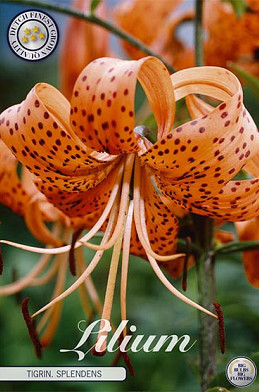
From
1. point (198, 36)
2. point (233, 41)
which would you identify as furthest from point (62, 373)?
point (233, 41)

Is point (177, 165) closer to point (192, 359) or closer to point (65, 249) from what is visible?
point (65, 249)

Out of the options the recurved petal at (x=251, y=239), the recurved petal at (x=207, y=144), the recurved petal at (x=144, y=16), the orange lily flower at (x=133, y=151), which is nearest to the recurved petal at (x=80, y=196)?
the orange lily flower at (x=133, y=151)

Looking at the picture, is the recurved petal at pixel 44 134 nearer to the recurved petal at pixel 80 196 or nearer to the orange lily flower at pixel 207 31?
the recurved petal at pixel 80 196

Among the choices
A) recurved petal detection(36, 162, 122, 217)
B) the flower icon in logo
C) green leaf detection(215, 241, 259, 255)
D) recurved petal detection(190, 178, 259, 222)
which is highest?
the flower icon in logo

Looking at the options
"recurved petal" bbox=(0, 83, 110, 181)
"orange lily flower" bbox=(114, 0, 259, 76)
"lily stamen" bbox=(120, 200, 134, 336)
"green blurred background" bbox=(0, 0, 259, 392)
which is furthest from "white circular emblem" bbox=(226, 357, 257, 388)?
"orange lily flower" bbox=(114, 0, 259, 76)

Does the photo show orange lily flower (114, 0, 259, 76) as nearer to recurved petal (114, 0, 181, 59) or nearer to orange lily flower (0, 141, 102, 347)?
recurved petal (114, 0, 181, 59)

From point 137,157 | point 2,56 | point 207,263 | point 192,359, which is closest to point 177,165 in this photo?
point 137,157
